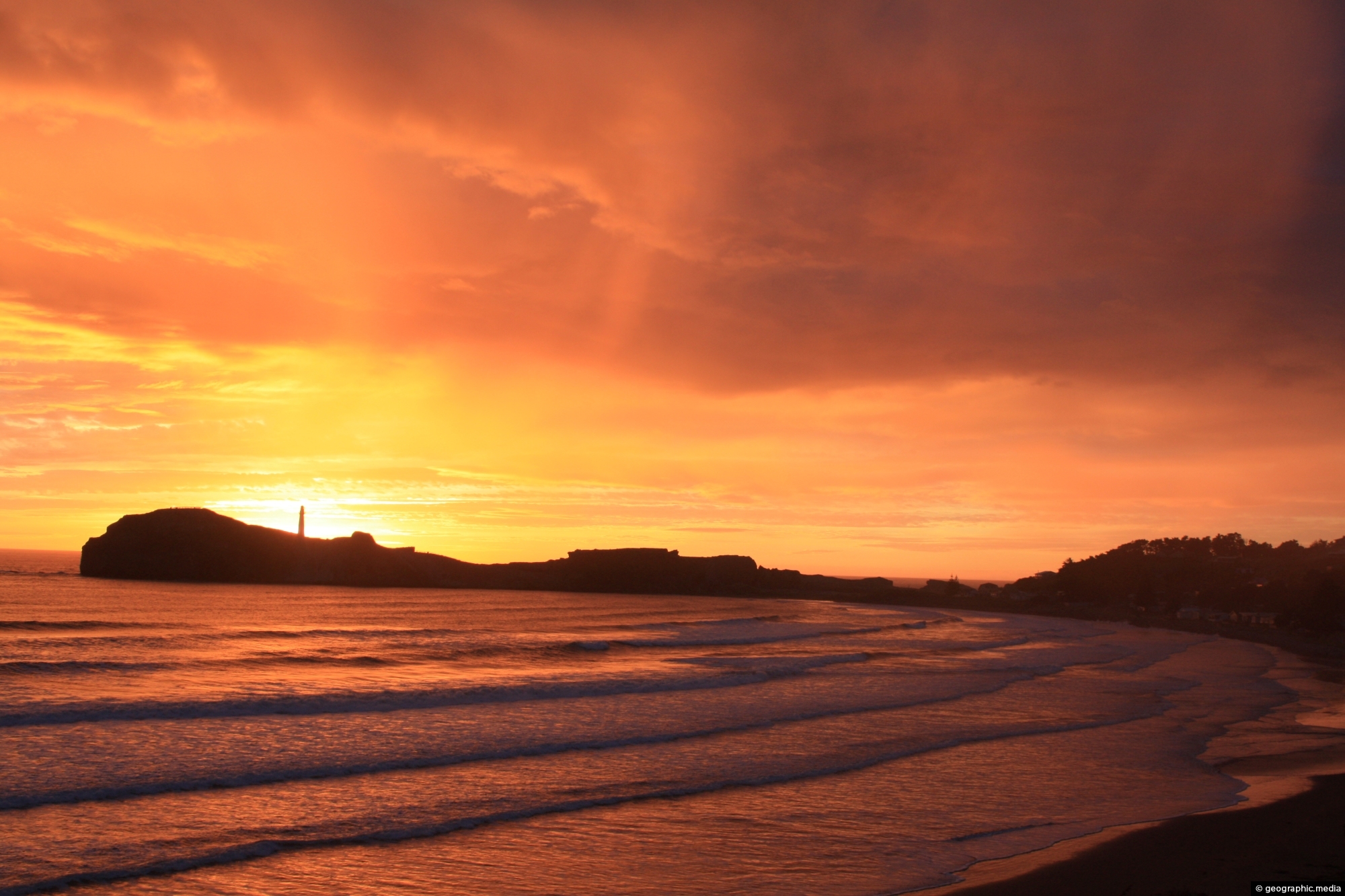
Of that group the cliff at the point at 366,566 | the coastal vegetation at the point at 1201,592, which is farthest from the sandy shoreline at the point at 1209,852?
the cliff at the point at 366,566

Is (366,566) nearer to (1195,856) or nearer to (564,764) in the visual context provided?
(564,764)

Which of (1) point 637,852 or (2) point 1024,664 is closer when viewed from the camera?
(1) point 637,852

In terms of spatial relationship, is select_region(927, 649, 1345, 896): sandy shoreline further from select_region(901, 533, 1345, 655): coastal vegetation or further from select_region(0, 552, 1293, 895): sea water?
select_region(901, 533, 1345, 655): coastal vegetation

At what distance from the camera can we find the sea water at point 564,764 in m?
9.59

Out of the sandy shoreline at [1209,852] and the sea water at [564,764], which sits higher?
the sandy shoreline at [1209,852]

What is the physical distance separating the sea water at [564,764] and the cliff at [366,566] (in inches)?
3757

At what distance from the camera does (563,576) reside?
465 feet

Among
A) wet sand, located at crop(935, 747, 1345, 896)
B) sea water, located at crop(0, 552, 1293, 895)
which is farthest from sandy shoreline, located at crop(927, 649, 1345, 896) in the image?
sea water, located at crop(0, 552, 1293, 895)

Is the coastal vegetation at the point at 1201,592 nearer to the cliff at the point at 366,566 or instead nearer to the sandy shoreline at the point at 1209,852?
the cliff at the point at 366,566


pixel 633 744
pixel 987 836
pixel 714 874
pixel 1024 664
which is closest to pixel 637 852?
pixel 714 874

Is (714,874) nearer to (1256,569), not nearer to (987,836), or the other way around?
(987,836)

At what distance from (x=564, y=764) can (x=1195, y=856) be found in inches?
384

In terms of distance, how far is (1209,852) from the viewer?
9.95m

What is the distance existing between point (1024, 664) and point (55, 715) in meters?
33.1
